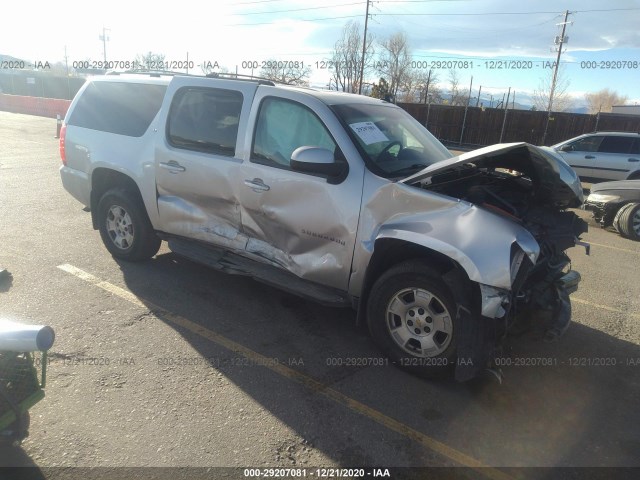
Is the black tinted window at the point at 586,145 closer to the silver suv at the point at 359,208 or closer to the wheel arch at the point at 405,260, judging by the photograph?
the silver suv at the point at 359,208

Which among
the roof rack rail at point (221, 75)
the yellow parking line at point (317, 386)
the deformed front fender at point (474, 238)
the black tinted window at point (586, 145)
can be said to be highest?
the roof rack rail at point (221, 75)

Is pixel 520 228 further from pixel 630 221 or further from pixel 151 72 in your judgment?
pixel 630 221

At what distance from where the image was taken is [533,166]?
3.39 m

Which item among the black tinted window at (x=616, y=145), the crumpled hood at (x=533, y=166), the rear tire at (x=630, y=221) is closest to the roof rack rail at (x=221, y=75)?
the crumpled hood at (x=533, y=166)

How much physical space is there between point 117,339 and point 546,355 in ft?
11.4

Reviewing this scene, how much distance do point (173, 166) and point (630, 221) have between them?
731cm

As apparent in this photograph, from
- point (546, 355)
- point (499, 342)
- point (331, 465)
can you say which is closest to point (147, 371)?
point (331, 465)

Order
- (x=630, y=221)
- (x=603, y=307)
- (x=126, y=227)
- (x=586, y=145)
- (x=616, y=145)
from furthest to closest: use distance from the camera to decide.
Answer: (x=586, y=145) → (x=616, y=145) → (x=630, y=221) → (x=126, y=227) → (x=603, y=307)

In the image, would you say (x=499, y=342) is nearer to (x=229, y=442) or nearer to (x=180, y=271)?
(x=229, y=442)

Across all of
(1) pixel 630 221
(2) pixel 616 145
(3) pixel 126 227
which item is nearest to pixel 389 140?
(3) pixel 126 227

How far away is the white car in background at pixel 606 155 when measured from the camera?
1177cm

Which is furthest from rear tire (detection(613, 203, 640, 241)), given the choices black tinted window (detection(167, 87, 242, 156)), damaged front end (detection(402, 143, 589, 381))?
black tinted window (detection(167, 87, 242, 156))

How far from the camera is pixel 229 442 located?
2.70 meters

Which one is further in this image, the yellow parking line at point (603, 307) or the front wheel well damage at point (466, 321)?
the yellow parking line at point (603, 307)
